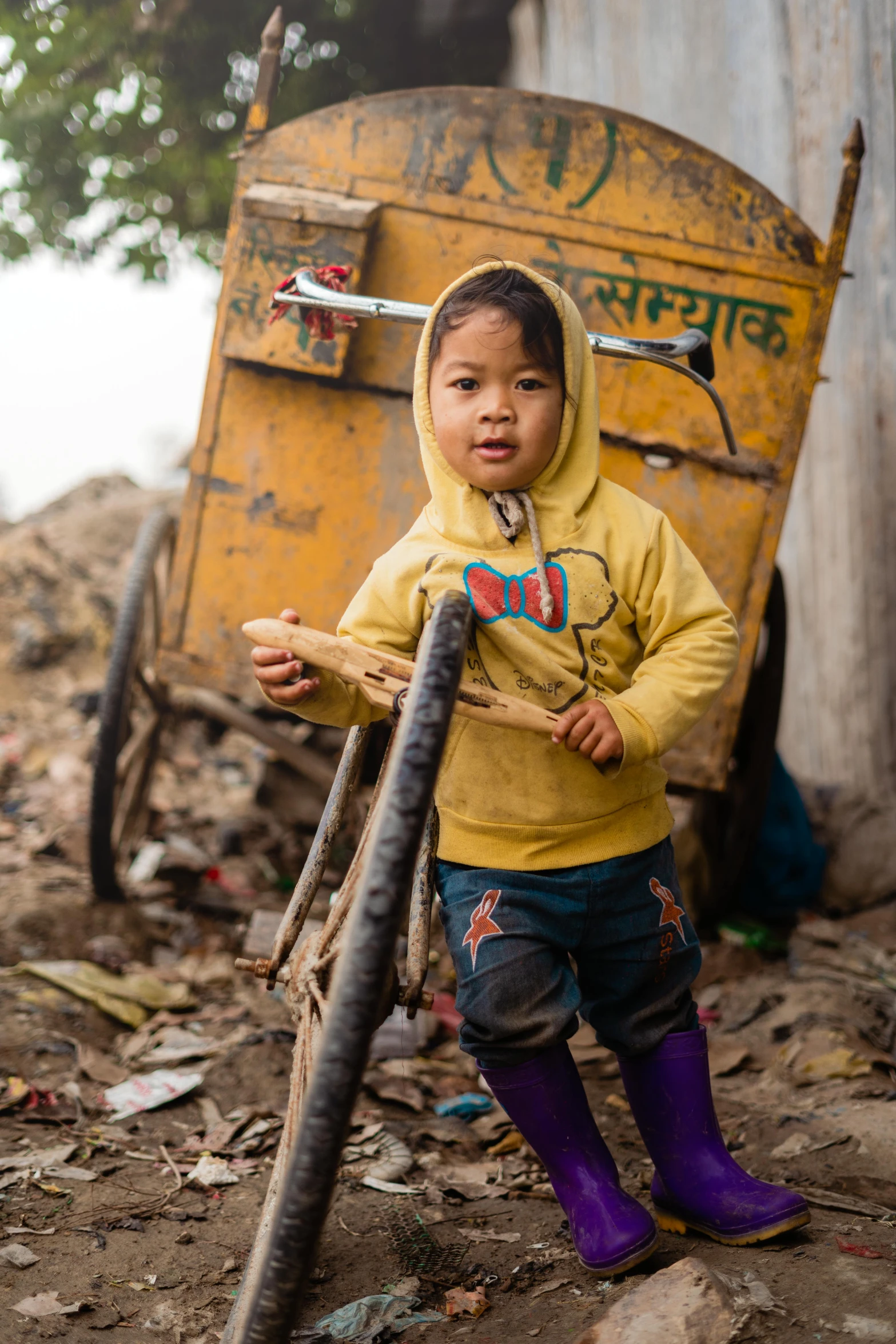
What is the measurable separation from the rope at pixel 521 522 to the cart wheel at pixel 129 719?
6.45 ft

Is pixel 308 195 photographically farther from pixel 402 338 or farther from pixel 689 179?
pixel 689 179

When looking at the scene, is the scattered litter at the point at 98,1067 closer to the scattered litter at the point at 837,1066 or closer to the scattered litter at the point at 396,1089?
the scattered litter at the point at 396,1089

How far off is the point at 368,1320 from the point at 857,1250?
749mm

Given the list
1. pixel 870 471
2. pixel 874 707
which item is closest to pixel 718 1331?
pixel 874 707

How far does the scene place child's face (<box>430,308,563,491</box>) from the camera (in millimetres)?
1715

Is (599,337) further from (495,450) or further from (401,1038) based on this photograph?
(401,1038)

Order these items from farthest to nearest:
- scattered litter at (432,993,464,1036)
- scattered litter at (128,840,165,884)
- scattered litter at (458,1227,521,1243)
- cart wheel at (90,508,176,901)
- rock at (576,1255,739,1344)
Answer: scattered litter at (128,840,165,884) < cart wheel at (90,508,176,901) < scattered litter at (432,993,464,1036) < scattered litter at (458,1227,521,1243) < rock at (576,1255,739,1344)

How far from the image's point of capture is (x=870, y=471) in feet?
13.7

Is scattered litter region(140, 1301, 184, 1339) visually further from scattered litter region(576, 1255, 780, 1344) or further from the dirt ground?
scattered litter region(576, 1255, 780, 1344)

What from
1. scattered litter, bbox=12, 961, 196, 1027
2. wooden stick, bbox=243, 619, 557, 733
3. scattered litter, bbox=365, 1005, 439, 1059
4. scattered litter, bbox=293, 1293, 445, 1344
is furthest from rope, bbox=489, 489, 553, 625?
scattered litter, bbox=12, 961, 196, 1027

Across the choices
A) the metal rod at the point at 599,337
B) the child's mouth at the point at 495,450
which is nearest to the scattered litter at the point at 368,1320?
the child's mouth at the point at 495,450

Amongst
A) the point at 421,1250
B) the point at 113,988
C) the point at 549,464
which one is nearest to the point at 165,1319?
the point at 421,1250

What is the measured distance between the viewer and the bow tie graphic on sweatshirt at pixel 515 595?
1734 mm

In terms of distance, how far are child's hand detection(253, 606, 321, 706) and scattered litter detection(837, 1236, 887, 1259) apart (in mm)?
1178
